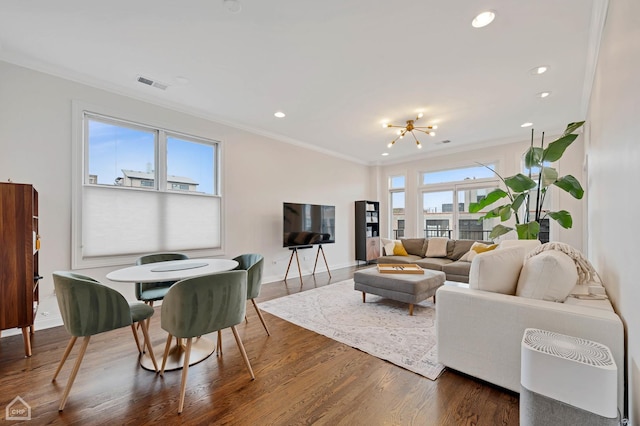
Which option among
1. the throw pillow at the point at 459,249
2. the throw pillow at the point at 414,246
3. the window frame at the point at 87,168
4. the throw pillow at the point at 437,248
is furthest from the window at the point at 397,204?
the window frame at the point at 87,168

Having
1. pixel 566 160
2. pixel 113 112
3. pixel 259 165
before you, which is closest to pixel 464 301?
pixel 259 165

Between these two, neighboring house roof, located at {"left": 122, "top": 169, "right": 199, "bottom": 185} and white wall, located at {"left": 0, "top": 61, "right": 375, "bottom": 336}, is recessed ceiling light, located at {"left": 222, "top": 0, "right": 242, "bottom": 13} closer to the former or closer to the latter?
white wall, located at {"left": 0, "top": 61, "right": 375, "bottom": 336}

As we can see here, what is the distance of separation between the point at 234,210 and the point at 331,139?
2.51m

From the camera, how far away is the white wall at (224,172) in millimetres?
2896

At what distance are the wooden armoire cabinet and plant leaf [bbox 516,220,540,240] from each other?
521 cm

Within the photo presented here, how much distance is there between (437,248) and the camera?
5480 mm

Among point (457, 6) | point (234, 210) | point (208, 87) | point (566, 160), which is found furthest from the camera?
point (566, 160)

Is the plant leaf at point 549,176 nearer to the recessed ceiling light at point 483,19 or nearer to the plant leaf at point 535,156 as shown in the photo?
the plant leaf at point 535,156

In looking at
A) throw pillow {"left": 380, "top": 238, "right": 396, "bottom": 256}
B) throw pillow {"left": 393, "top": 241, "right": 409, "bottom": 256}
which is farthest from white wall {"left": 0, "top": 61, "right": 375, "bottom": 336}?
throw pillow {"left": 393, "top": 241, "right": 409, "bottom": 256}

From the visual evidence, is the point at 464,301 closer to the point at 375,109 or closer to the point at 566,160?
the point at 375,109

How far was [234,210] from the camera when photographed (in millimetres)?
4660

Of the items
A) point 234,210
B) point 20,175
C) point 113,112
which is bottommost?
point 234,210

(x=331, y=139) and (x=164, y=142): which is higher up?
(x=331, y=139)

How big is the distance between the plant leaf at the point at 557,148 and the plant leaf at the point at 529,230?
0.76 metres
